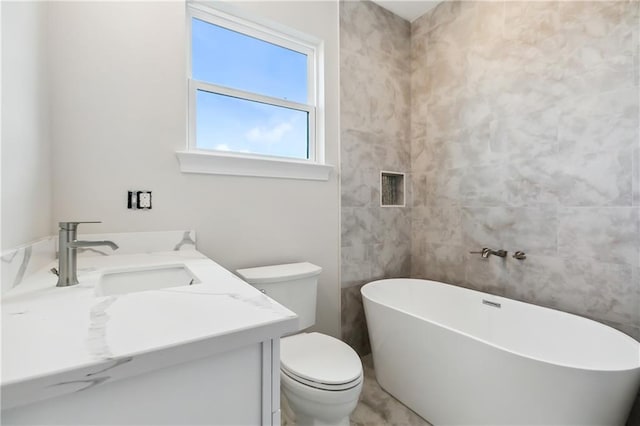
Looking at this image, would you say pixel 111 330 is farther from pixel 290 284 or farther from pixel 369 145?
pixel 369 145

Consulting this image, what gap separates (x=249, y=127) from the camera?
1.81 m

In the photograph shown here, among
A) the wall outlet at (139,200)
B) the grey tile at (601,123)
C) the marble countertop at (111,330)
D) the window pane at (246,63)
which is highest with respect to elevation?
the window pane at (246,63)

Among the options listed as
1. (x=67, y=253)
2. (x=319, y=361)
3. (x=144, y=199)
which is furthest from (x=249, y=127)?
(x=319, y=361)

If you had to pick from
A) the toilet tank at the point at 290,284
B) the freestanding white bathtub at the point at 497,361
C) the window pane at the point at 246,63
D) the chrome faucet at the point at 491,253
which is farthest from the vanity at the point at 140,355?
the chrome faucet at the point at 491,253

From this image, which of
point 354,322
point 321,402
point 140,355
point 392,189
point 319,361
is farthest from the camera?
point 392,189

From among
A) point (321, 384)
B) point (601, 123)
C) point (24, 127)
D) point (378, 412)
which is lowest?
point (378, 412)

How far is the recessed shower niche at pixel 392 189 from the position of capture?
2.30 metres

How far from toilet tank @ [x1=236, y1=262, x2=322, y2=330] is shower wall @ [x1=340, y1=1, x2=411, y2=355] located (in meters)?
0.48

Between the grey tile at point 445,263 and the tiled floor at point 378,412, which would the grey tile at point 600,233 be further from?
the tiled floor at point 378,412

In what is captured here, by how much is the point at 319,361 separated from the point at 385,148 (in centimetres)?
165

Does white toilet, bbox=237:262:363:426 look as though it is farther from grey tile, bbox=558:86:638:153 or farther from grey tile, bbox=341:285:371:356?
grey tile, bbox=558:86:638:153

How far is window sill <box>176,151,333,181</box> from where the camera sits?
4.97 feet

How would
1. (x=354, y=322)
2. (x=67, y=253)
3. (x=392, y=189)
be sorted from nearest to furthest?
1. (x=67, y=253)
2. (x=354, y=322)
3. (x=392, y=189)

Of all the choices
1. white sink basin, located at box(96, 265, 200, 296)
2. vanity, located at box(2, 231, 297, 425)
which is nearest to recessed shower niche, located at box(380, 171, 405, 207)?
white sink basin, located at box(96, 265, 200, 296)
